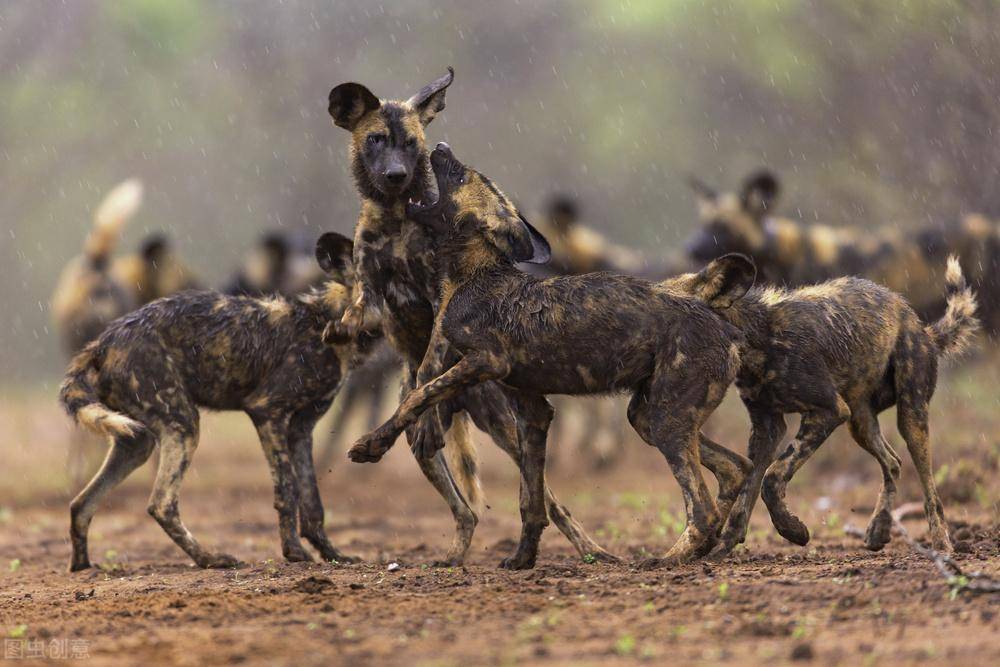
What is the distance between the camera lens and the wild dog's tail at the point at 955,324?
22.0 ft

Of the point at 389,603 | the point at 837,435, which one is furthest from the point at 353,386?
the point at 389,603

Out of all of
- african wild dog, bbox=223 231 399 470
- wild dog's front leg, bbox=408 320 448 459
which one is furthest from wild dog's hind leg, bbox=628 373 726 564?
african wild dog, bbox=223 231 399 470

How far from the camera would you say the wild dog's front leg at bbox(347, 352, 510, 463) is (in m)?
5.60

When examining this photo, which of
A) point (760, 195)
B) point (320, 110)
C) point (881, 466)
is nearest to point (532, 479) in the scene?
point (881, 466)

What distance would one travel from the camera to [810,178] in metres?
18.5

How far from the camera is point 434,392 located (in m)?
5.60

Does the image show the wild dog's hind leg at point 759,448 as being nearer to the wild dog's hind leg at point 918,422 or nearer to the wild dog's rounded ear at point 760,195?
the wild dog's hind leg at point 918,422

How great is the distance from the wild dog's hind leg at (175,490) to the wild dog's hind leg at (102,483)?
0.54 ft

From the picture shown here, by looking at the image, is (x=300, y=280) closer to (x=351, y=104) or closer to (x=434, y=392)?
(x=351, y=104)

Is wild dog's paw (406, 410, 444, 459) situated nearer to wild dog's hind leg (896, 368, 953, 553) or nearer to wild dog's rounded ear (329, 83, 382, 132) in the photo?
wild dog's rounded ear (329, 83, 382, 132)

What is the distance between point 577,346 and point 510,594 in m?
1.18

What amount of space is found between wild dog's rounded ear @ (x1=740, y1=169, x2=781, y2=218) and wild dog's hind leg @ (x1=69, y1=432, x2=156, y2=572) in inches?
A: 253

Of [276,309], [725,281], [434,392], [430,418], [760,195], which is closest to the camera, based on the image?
[434,392]

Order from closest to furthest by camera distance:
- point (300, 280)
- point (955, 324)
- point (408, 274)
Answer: point (408, 274), point (955, 324), point (300, 280)
